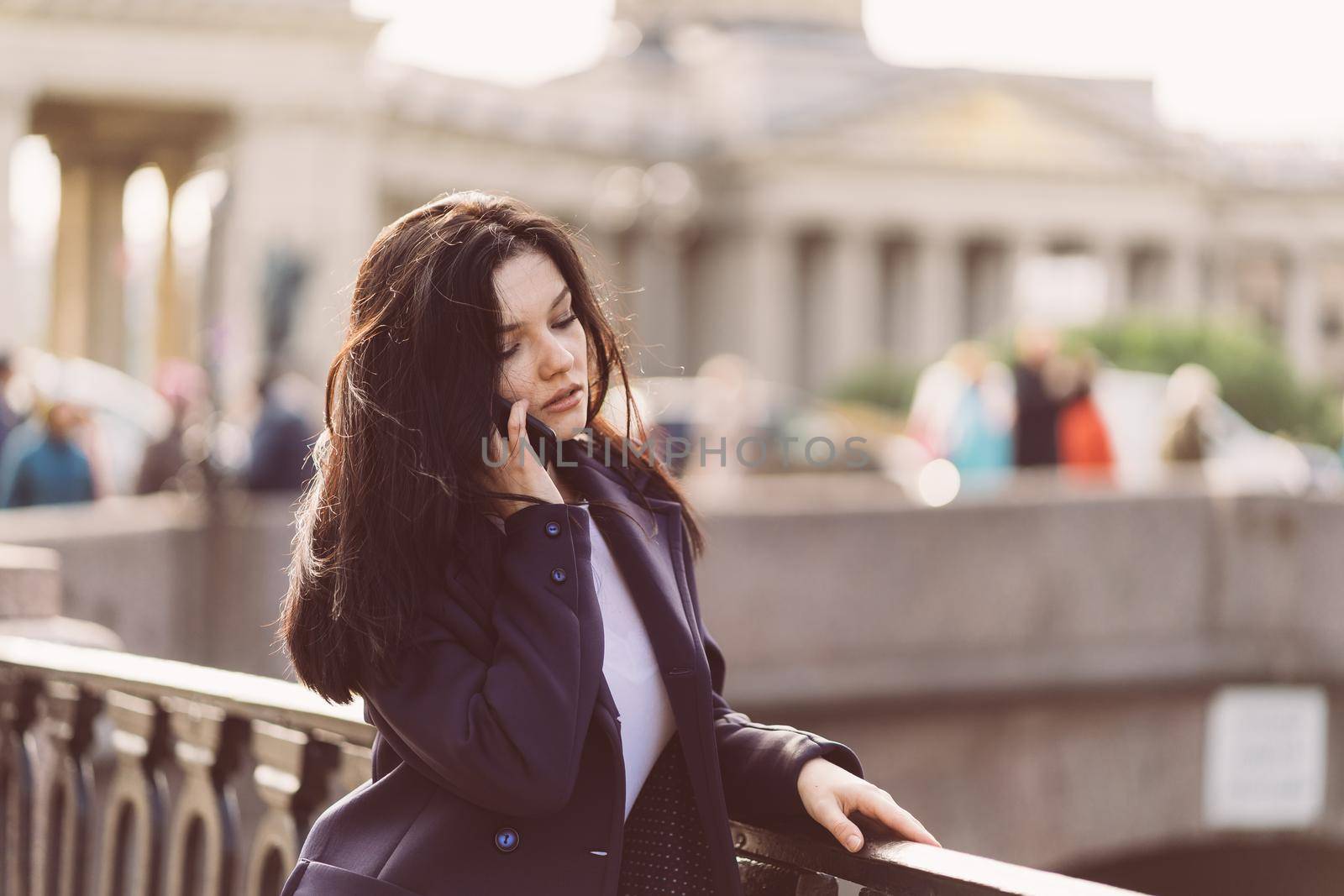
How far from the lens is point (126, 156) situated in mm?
44688

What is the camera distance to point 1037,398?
12.6 m

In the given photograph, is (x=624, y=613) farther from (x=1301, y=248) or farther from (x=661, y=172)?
(x=1301, y=248)

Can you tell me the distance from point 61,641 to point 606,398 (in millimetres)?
2498

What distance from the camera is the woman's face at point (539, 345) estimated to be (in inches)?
99.7

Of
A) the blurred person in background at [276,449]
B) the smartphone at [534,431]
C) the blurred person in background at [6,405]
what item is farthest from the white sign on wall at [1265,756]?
the smartphone at [534,431]

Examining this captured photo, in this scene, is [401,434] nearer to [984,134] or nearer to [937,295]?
[984,134]

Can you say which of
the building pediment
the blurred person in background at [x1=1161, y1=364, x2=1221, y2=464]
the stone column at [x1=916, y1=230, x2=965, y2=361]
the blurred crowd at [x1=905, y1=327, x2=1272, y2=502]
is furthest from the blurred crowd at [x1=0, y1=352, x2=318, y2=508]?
the stone column at [x1=916, y1=230, x2=965, y2=361]

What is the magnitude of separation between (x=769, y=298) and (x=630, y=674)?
5767 centimetres

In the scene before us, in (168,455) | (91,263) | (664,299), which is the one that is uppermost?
(91,263)

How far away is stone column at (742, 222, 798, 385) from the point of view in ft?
196

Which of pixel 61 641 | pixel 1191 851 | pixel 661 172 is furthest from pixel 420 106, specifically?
pixel 61 641

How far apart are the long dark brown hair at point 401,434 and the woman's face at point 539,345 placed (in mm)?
19

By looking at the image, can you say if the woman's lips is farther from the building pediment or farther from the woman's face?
the building pediment

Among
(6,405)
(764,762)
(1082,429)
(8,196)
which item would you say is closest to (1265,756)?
(1082,429)
